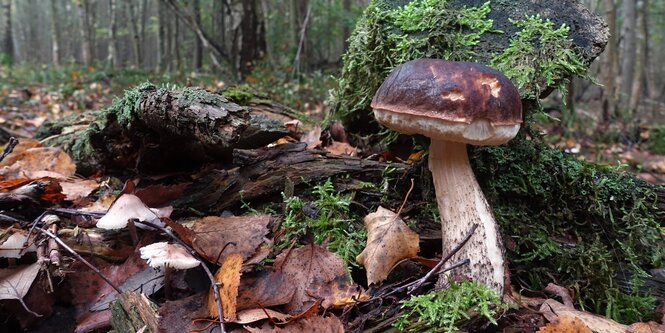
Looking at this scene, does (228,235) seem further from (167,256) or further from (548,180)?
(548,180)

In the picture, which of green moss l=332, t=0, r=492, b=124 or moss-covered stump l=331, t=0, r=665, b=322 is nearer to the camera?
moss-covered stump l=331, t=0, r=665, b=322

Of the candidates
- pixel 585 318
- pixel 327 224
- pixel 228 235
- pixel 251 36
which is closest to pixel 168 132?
pixel 228 235

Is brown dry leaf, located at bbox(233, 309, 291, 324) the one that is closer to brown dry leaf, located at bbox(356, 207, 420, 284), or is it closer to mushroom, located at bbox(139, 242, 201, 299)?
mushroom, located at bbox(139, 242, 201, 299)

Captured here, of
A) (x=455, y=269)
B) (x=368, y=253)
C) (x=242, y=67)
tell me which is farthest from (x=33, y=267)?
(x=242, y=67)

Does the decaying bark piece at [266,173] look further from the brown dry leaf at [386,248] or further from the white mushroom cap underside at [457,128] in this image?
the white mushroom cap underside at [457,128]

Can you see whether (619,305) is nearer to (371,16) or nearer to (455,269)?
(455,269)

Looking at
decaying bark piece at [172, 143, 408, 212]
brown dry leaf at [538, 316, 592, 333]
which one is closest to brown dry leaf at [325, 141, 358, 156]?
decaying bark piece at [172, 143, 408, 212]

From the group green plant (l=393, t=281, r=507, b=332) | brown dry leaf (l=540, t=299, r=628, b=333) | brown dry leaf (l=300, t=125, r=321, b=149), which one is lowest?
brown dry leaf (l=540, t=299, r=628, b=333)
